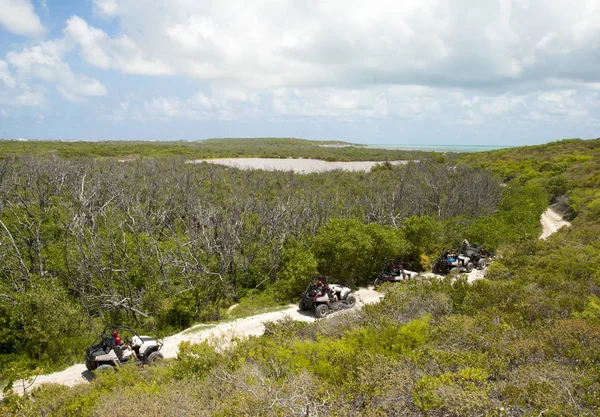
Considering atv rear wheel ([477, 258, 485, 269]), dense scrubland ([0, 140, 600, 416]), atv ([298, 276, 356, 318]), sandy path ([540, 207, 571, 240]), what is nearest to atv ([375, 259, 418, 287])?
dense scrubland ([0, 140, 600, 416])

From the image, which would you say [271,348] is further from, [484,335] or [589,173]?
[589,173]

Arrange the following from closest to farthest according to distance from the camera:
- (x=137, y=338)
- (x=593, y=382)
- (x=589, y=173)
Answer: (x=593, y=382), (x=137, y=338), (x=589, y=173)

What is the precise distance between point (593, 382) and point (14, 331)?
1641 centimetres

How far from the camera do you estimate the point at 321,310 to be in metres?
15.9

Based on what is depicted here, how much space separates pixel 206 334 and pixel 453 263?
14394 mm

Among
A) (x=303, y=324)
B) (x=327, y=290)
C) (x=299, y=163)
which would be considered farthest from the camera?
(x=299, y=163)

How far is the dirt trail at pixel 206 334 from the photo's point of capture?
1172cm

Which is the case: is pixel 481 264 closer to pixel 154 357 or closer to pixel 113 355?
pixel 154 357

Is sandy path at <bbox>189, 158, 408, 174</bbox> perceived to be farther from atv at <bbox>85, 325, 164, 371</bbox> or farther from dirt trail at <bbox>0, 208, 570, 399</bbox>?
atv at <bbox>85, 325, 164, 371</bbox>

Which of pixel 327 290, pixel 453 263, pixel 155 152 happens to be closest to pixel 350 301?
pixel 327 290

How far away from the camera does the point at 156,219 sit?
2703 centimetres

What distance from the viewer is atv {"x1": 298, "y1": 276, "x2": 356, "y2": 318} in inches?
631

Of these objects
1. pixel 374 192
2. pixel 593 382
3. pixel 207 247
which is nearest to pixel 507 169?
pixel 374 192

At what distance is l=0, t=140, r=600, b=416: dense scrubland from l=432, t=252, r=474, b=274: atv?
49.1 inches
